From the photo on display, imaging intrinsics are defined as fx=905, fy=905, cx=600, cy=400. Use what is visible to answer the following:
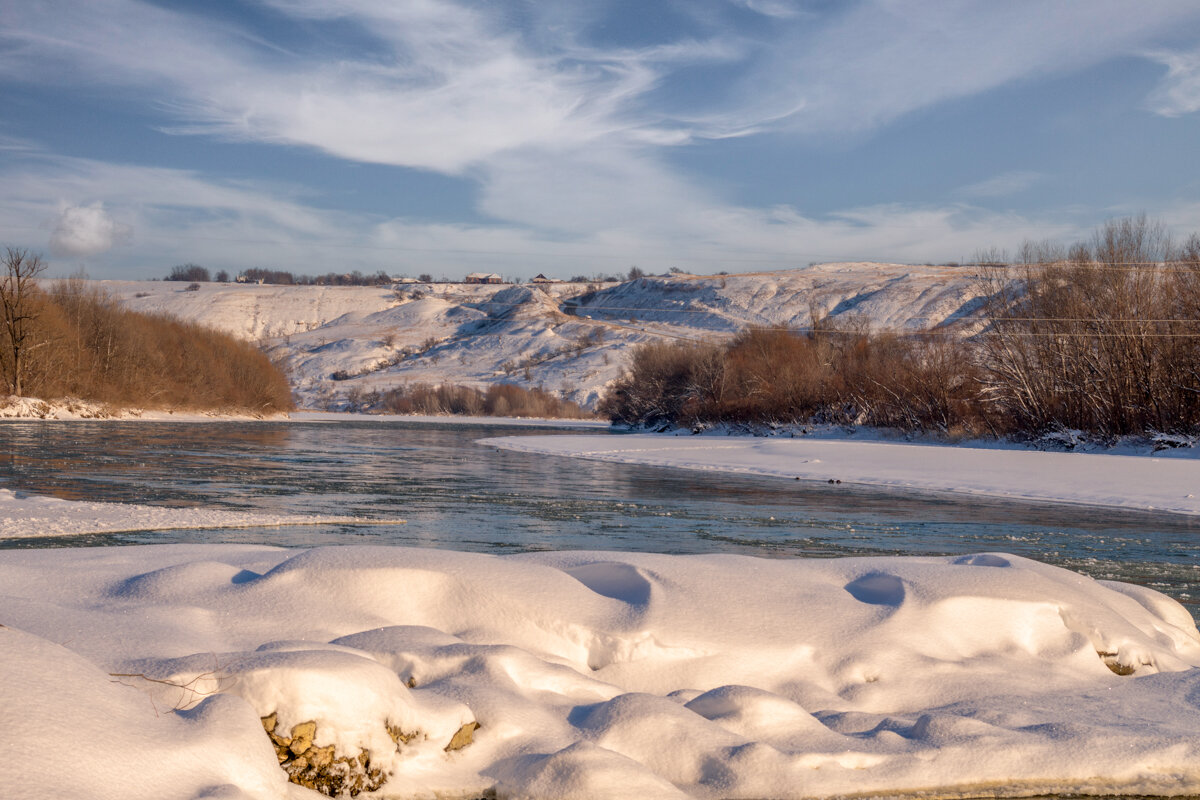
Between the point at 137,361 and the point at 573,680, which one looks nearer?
the point at 573,680

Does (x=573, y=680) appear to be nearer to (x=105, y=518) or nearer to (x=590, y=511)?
(x=105, y=518)

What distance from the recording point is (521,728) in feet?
14.6

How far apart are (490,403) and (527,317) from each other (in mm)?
59964

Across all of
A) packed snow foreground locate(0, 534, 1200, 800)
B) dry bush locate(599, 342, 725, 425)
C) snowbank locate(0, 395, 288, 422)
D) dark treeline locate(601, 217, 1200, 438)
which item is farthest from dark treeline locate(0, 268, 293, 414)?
packed snow foreground locate(0, 534, 1200, 800)

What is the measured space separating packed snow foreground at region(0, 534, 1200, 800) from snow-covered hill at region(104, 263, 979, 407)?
110m

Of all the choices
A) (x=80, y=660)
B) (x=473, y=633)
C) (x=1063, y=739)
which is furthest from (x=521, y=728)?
(x=1063, y=739)

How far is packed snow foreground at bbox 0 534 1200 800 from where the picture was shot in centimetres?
358

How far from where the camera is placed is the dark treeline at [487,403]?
109m

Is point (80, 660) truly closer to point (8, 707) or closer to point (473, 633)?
point (8, 707)

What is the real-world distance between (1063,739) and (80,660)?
4795mm

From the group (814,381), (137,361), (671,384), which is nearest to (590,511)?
(814,381)

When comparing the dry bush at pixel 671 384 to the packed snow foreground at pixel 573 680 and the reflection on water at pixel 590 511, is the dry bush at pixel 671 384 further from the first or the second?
the packed snow foreground at pixel 573 680

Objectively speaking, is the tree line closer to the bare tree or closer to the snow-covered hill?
the bare tree

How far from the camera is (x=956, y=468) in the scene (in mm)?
26938
